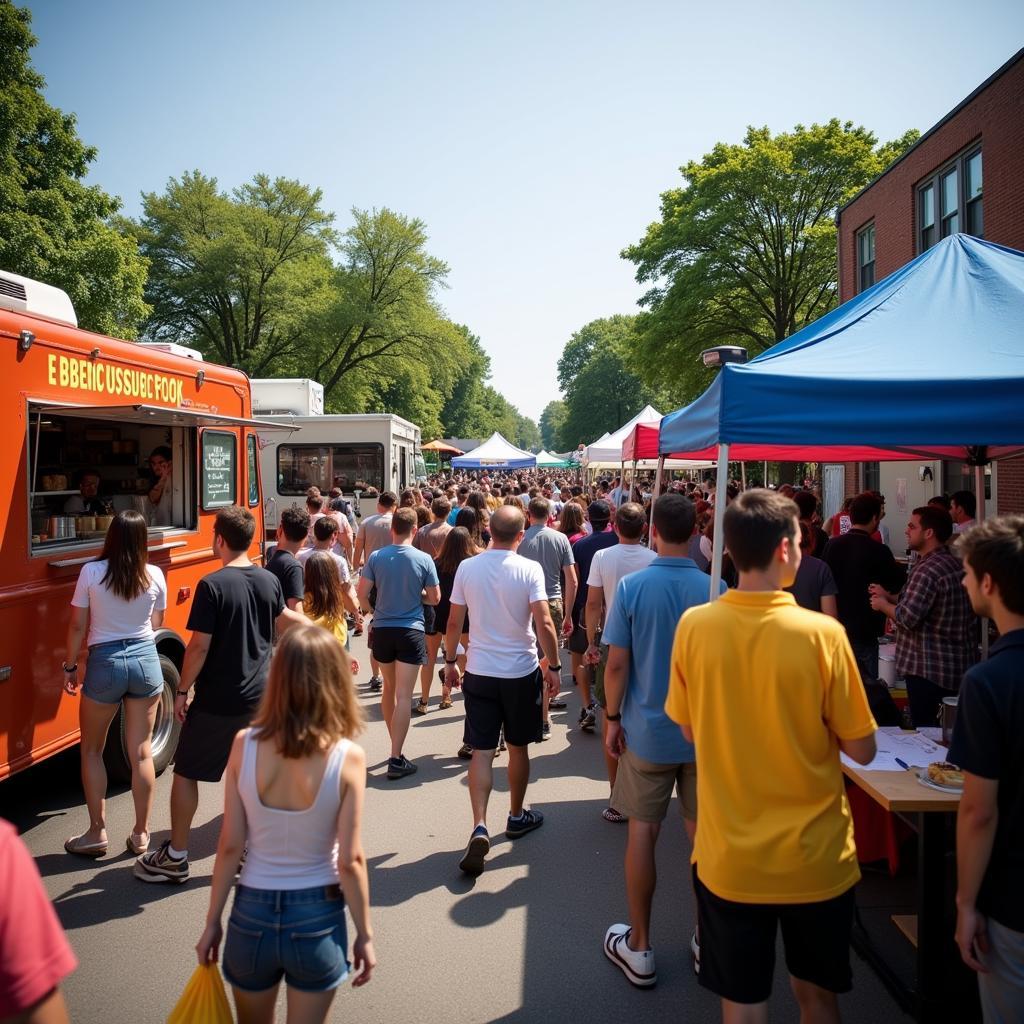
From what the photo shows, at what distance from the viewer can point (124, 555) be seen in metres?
4.47

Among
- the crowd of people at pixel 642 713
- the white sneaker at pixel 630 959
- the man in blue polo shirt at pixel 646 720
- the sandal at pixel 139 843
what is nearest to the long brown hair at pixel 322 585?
the crowd of people at pixel 642 713

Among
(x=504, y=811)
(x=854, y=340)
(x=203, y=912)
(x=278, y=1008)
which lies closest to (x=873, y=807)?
(x=504, y=811)

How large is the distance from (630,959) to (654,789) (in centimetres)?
73

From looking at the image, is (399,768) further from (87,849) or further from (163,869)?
(87,849)

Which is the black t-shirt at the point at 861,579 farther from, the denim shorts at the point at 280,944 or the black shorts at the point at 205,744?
the denim shorts at the point at 280,944

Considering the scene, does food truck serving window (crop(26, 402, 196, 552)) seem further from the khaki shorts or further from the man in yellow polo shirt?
the man in yellow polo shirt

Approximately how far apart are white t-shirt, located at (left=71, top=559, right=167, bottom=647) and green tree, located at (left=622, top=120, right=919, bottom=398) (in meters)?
25.5

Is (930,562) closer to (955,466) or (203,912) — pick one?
(203,912)

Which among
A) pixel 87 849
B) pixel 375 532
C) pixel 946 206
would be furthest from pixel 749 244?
pixel 87 849

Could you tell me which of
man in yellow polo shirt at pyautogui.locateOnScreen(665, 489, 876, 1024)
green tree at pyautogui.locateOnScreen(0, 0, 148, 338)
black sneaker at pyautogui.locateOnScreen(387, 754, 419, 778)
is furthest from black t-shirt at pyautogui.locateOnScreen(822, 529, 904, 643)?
green tree at pyautogui.locateOnScreen(0, 0, 148, 338)

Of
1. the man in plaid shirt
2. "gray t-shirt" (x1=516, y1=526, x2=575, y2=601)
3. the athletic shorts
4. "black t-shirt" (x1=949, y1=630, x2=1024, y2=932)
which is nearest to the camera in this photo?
"black t-shirt" (x1=949, y1=630, x2=1024, y2=932)

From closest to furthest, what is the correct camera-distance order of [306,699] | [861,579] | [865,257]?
[306,699]
[861,579]
[865,257]

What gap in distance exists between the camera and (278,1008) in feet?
10.9

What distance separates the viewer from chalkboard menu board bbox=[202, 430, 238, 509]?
6941mm
